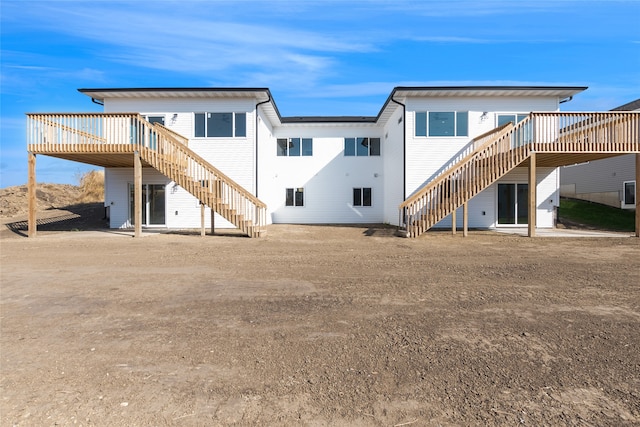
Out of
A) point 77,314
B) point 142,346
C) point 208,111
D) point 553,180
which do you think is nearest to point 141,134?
point 208,111

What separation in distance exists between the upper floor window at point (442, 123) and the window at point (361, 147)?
5.38 metres

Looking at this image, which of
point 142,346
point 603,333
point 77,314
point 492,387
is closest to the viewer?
point 492,387

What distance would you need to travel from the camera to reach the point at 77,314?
206 inches

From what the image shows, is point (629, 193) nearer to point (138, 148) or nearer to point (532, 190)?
point (532, 190)

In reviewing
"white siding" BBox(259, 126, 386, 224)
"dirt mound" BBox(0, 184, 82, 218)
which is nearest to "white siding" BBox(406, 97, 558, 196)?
"white siding" BBox(259, 126, 386, 224)

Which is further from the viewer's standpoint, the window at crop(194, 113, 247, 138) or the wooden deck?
the window at crop(194, 113, 247, 138)

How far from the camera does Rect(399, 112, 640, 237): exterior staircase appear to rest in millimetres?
14109

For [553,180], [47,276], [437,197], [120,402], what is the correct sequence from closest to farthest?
[120,402] → [47,276] → [437,197] → [553,180]

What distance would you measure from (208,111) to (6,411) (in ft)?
56.5

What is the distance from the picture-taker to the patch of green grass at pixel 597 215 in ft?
63.2

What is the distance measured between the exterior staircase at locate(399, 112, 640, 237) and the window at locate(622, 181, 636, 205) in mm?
10447

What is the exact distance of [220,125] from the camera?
18.5 metres

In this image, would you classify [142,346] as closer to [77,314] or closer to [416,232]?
[77,314]

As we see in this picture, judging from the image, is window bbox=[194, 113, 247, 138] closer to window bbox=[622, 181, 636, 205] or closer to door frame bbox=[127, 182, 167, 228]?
door frame bbox=[127, 182, 167, 228]
